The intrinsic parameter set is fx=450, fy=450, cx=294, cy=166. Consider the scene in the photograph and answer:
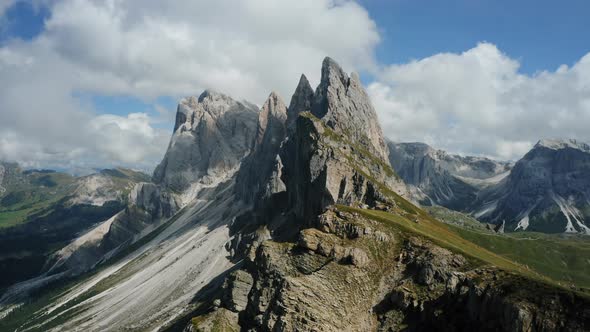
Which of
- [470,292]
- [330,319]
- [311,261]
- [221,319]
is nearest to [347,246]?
[311,261]

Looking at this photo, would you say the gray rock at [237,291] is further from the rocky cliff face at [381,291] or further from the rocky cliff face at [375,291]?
the rocky cliff face at [381,291]

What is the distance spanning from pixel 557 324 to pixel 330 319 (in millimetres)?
35773

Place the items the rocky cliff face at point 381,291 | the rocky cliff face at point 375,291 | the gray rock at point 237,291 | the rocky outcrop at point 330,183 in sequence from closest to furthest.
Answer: the rocky cliff face at point 381,291 → the rocky cliff face at point 375,291 → the gray rock at point 237,291 → the rocky outcrop at point 330,183

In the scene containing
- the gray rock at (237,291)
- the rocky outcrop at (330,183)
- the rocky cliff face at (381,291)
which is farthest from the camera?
the rocky outcrop at (330,183)

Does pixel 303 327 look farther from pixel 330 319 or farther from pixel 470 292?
pixel 470 292

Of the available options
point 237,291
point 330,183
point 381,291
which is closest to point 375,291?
point 381,291

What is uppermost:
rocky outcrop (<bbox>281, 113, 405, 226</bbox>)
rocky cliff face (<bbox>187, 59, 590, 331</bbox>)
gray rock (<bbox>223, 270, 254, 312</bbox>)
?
rocky outcrop (<bbox>281, 113, 405, 226</bbox>)

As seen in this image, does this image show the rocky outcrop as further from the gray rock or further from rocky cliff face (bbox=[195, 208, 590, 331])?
rocky cliff face (bbox=[195, 208, 590, 331])

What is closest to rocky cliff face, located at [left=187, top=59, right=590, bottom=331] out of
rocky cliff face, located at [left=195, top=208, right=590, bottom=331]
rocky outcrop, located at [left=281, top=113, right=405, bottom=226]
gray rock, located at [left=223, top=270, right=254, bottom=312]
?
rocky cliff face, located at [left=195, top=208, right=590, bottom=331]

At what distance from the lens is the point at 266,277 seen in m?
Result: 92.7

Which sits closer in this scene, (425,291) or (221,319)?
(425,291)

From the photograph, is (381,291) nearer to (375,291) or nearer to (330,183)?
(375,291)

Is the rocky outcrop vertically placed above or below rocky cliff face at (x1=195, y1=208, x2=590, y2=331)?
above

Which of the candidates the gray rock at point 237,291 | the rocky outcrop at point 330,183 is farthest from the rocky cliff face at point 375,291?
the rocky outcrop at point 330,183
